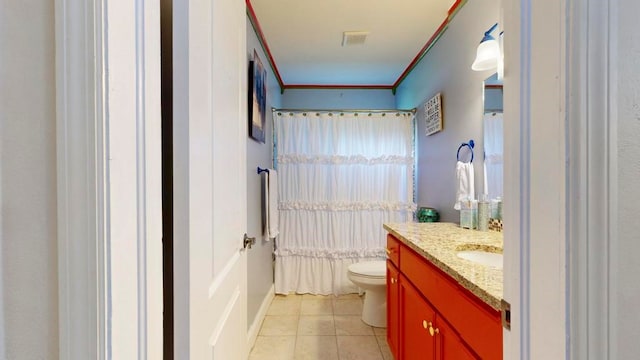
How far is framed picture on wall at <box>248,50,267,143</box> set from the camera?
2.00 meters

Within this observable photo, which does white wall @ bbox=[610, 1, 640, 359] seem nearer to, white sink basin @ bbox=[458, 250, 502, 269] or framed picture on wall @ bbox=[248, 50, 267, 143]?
white sink basin @ bbox=[458, 250, 502, 269]

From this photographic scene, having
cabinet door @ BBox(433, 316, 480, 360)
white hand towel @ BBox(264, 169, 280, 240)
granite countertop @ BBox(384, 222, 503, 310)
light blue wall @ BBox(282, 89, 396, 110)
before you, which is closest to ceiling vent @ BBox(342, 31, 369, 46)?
light blue wall @ BBox(282, 89, 396, 110)

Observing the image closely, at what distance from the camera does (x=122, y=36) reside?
16.7 inches

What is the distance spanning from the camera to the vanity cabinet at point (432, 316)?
0.82 meters

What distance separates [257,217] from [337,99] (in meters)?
2.13

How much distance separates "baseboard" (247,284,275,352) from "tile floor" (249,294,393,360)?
0.04 meters

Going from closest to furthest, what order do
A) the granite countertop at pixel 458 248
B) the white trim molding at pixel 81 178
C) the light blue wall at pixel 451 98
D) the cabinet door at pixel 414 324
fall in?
the white trim molding at pixel 81 178 < the granite countertop at pixel 458 248 < the cabinet door at pixel 414 324 < the light blue wall at pixel 451 98

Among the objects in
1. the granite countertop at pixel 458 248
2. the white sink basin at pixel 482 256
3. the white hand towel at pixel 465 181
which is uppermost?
the white hand towel at pixel 465 181

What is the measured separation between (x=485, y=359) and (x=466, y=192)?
3.90 feet

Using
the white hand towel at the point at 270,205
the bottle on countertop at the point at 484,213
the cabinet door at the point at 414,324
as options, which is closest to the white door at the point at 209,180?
the cabinet door at the point at 414,324

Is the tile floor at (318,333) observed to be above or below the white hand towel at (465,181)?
below

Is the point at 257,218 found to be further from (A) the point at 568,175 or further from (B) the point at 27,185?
(A) the point at 568,175

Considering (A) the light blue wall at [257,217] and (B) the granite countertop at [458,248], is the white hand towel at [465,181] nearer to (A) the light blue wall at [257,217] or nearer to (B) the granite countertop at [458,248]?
(B) the granite countertop at [458,248]

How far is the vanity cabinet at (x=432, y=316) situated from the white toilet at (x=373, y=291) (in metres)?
0.38
